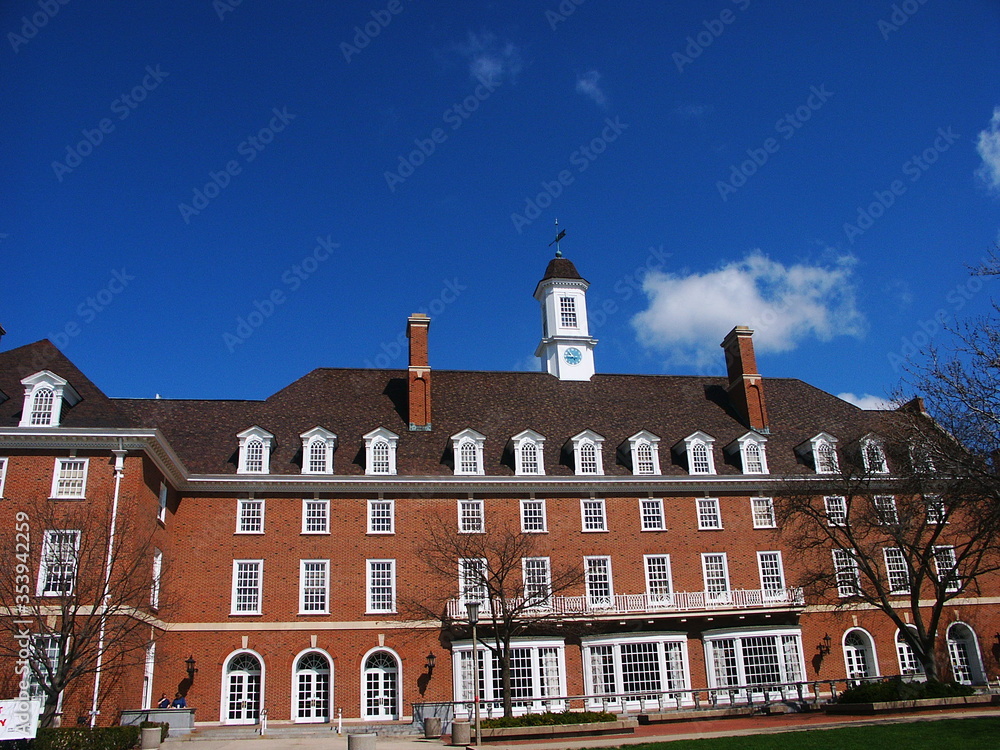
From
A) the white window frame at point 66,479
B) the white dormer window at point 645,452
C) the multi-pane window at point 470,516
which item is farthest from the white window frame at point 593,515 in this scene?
the white window frame at point 66,479

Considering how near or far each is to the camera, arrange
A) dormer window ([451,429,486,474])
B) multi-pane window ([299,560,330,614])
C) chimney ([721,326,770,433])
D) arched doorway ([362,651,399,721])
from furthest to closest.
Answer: chimney ([721,326,770,433])
dormer window ([451,429,486,474])
multi-pane window ([299,560,330,614])
arched doorway ([362,651,399,721])

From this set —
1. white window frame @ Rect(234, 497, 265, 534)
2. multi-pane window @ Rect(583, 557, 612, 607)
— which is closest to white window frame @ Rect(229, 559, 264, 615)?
white window frame @ Rect(234, 497, 265, 534)

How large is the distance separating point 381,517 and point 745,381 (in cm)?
1842

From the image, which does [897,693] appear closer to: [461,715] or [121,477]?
[461,715]

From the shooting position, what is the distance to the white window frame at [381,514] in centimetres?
3525

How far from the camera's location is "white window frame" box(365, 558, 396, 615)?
3412 centimetres

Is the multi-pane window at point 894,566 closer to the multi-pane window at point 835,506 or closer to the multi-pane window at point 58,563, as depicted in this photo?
the multi-pane window at point 835,506

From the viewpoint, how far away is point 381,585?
113ft

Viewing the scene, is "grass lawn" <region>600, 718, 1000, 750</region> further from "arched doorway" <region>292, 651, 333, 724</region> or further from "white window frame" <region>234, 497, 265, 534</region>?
"white window frame" <region>234, 497, 265, 534</region>

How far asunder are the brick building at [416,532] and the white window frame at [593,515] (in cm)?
8

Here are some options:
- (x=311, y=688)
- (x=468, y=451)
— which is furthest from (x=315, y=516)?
(x=468, y=451)

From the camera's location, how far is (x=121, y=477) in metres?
28.9

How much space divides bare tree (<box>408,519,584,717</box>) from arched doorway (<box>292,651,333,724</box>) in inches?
156

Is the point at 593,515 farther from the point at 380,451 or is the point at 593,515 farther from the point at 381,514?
the point at 380,451
